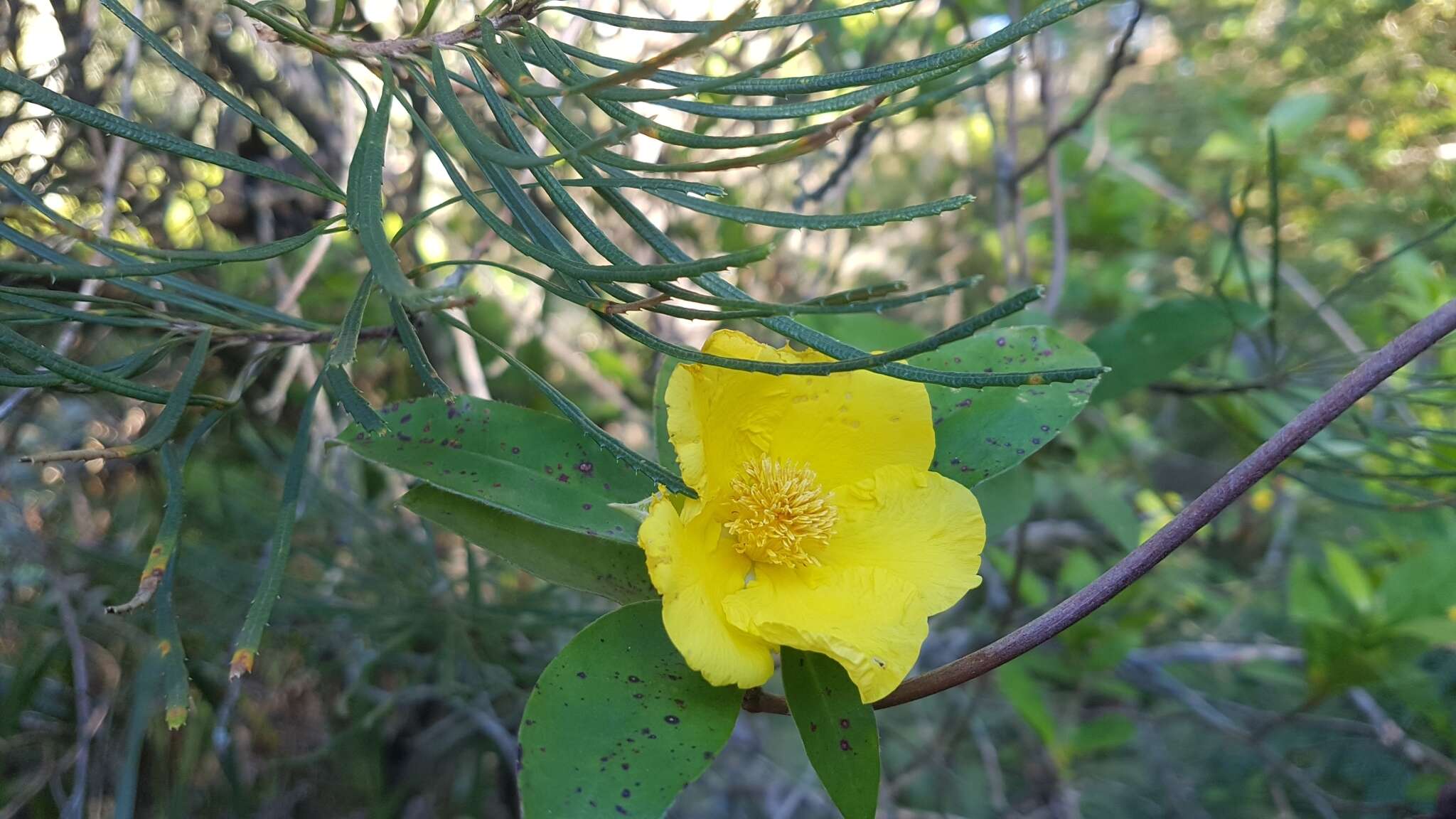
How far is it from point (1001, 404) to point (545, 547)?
389 millimetres

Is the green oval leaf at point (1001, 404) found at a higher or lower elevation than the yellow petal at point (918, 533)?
higher

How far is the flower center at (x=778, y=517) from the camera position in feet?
2.35

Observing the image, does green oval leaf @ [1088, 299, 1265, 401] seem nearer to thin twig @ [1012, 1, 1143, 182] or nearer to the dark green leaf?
thin twig @ [1012, 1, 1143, 182]

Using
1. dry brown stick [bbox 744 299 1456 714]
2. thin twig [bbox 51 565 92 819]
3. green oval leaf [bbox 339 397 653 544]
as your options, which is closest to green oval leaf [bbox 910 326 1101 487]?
dry brown stick [bbox 744 299 1456 714]

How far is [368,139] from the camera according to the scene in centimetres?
55

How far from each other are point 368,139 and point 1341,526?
266 centimetres

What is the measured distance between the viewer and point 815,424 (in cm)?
73

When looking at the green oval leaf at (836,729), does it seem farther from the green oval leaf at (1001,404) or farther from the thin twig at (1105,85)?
the thin twig at (1105,85)

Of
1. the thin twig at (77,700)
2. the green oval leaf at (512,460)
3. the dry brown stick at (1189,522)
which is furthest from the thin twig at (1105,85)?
the thin twig at (77,700)

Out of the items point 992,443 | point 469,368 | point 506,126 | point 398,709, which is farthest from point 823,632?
point 398,709

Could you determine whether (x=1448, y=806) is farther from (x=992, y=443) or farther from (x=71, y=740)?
(x=71, y=740)

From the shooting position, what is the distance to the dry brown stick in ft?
1.81

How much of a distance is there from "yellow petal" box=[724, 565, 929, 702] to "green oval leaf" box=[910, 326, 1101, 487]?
13cm

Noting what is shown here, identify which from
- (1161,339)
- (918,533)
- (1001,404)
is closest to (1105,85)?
(1161,339)
